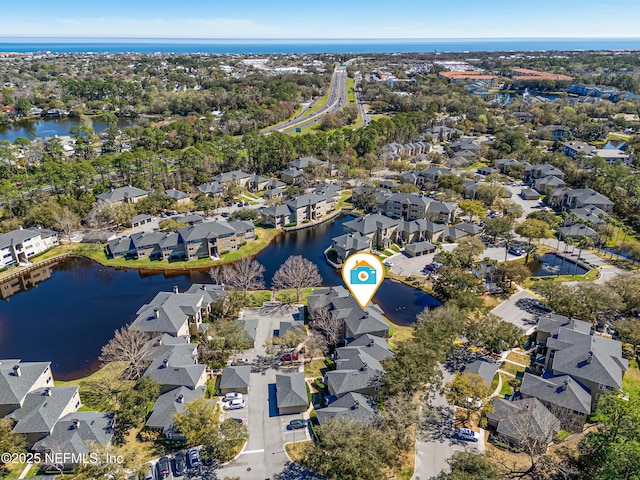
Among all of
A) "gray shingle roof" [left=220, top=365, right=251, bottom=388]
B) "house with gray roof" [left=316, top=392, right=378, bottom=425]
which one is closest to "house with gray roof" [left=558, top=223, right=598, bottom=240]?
"house with gray roof" [left=316, top=392, right=378, bottom=425]

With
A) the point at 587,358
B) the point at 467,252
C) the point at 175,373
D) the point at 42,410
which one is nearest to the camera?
the point at 42,410

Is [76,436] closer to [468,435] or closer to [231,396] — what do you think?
[231,396]

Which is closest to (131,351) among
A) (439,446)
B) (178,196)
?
(439,446)

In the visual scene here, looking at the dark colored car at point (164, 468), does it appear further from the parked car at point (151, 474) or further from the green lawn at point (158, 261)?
the green lawn at point (158, 261)

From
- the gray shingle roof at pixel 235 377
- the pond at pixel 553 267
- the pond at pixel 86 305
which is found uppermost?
the gray shingle roof at pixel 235 377

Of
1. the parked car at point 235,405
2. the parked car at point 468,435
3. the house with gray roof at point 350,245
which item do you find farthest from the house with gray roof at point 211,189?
the parked car at point 468,435

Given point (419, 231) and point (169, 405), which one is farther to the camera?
point (419, 231)
